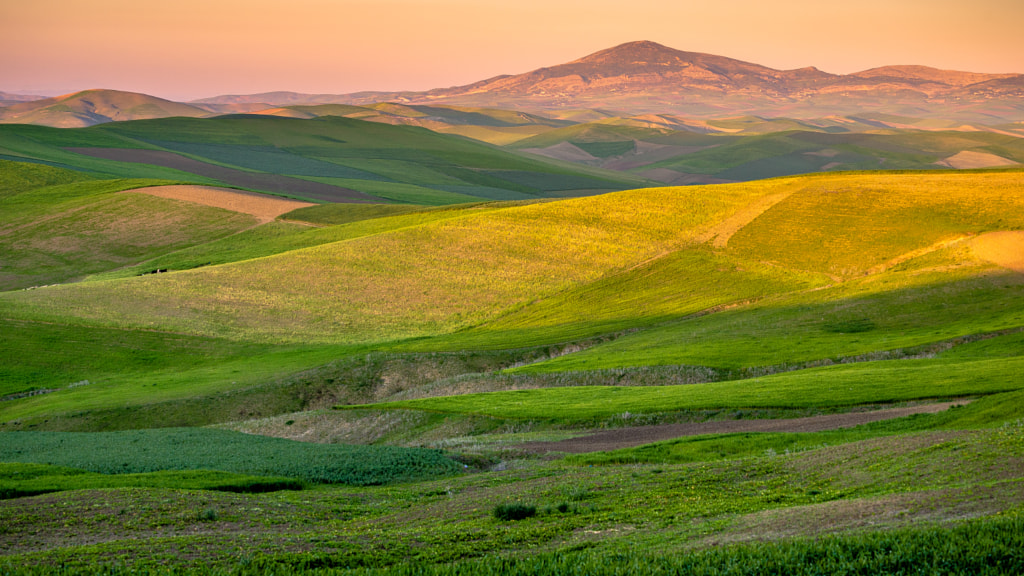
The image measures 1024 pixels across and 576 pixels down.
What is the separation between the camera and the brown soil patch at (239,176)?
473 ft

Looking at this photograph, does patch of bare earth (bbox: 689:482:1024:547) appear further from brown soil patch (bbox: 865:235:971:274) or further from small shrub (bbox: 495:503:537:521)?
brown soil patch (bbox: 865:235:971:274)

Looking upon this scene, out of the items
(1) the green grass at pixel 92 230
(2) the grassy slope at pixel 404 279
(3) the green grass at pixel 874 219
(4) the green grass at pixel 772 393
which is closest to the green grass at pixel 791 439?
(4) the green grass at pixel 772 393

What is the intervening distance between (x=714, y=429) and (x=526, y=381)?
1720cm

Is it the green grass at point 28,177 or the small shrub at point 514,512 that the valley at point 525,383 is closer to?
the small shrub at point 514,512

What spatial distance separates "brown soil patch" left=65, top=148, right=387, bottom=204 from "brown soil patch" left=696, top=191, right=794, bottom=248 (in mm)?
78303

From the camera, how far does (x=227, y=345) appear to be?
57.2 m

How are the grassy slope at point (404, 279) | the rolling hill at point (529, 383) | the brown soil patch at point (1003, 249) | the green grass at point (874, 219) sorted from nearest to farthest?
1. the rolling hill at point (529, 383)
2. the brown soil patch at point (1003, 249)
3. the grassy slope at point (404, 279)
4. the green grass at point (874, 219)

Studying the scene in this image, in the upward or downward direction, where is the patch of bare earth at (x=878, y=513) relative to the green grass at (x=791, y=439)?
upward

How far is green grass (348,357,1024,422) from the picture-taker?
30.2 meters

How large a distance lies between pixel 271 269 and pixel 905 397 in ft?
194

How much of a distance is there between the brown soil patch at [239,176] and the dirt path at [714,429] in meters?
116

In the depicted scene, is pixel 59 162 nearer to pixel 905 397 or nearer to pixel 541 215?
pixel 541 215

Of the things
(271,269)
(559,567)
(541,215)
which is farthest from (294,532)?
(541,215)

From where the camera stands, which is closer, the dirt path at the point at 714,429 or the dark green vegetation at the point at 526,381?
the dark green vegetation at the point at 526,381
